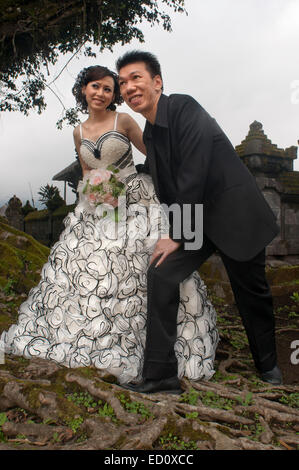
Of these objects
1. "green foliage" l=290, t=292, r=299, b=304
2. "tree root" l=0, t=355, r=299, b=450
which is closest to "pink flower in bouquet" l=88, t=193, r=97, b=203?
"tree root" l=0, t=355, r=299, b=450

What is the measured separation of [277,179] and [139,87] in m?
7.00

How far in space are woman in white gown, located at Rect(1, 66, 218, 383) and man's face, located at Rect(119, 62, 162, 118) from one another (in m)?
0.85

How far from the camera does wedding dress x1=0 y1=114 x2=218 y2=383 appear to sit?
3379 millimetres

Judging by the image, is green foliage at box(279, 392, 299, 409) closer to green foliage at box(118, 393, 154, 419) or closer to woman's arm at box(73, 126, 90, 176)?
green foliage at box(118, 393, 154, 419)

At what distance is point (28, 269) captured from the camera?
254 inches

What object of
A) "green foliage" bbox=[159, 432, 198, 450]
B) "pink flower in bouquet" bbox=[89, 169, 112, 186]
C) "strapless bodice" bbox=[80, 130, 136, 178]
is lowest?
"green foliage" bbox=[159, 432, 198, 450]

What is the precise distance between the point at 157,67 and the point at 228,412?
2.78 meters

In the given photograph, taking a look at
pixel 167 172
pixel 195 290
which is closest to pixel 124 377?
pixel 195 290

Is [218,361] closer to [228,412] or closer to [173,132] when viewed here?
[228,412]

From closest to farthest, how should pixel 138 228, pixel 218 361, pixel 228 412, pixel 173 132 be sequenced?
pixel 228 412
pixel 173 132
pixel 138 228
pixel 218 361

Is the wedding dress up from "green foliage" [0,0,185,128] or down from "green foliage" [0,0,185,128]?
down

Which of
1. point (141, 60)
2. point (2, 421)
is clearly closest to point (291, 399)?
point (2, 421)

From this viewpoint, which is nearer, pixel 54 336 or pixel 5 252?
pixel 54 336

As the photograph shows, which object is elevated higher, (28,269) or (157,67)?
(157,67)
